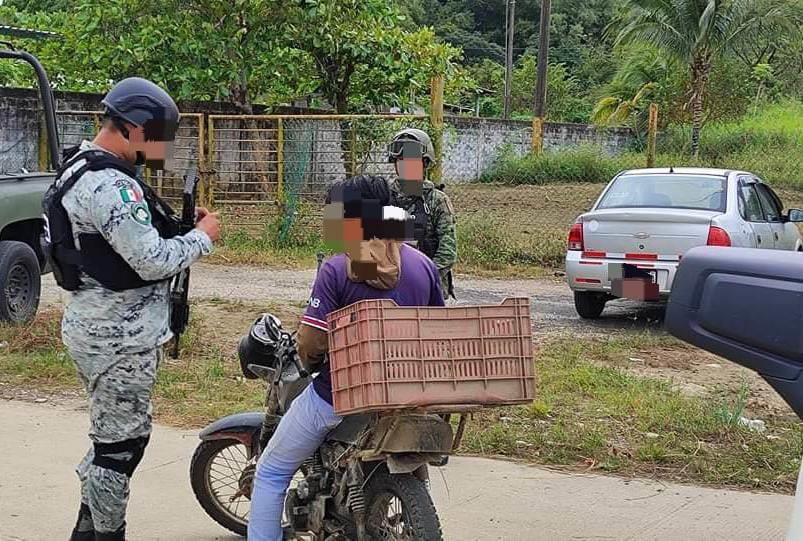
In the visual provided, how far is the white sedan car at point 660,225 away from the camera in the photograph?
9078mm

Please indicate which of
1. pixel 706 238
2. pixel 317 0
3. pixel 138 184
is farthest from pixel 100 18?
pixel 138 184

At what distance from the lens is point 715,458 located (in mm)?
5816

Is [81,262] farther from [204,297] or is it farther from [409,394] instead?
[204,297]

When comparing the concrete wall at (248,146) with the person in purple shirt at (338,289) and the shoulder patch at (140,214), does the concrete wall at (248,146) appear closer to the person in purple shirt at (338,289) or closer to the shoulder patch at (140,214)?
the shoulder patch at (140,214)

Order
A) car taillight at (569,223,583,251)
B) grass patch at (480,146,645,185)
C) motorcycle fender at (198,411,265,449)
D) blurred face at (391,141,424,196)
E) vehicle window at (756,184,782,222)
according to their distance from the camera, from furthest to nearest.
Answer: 1. grass patch at (480,146,645,185)
2. vehicle window at (756,184,782,222)
3. car taillight at (569,223,583,251)
4. blurred face at (391,141,424,196)
5. motorcycle fender at (198,411,265,449)

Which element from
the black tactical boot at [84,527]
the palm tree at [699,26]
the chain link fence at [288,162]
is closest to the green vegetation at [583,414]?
the black tactical boot at [84,527]

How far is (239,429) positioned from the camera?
4508mm

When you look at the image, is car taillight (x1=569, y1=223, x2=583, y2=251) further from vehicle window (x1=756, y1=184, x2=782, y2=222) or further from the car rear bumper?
vehicle window (x1=756, y1=184, x2=782, y2=222)

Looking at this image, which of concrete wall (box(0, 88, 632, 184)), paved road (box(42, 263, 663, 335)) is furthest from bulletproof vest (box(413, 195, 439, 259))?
concrete wall (box(0, 88, 632, 184))

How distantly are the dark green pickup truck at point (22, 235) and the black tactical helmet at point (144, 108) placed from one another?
4.67 m

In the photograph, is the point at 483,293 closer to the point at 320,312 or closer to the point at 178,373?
the point at 178,373

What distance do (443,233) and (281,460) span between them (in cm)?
272

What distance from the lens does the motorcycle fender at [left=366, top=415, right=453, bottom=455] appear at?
3535 mm

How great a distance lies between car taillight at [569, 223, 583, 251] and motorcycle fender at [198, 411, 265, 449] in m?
5.83
